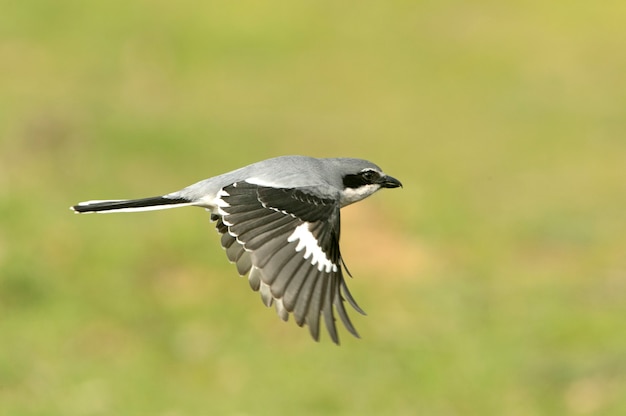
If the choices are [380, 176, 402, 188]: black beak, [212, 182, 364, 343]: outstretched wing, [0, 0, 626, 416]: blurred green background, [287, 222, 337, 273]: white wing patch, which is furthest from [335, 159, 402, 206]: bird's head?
[0, 0, 626, 416]: blurred green background

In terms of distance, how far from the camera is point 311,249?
5.22 metres

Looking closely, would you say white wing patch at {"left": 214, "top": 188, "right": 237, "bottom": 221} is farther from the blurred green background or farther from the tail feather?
the blurred green background

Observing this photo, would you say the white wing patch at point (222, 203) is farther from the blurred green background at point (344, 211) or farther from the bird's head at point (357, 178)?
the blurred green background at point (344, 211)

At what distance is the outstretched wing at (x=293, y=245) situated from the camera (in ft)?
16.3

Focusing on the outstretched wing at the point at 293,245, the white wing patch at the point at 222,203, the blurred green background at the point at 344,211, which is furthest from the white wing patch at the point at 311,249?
the blurred green background at the point at 344,211

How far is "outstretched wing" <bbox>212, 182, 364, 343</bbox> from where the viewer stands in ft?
16.3

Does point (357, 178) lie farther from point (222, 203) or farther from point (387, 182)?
point (222, 203)

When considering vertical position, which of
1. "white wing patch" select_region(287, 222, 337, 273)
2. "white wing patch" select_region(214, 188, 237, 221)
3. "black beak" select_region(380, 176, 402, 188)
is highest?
"black beak" select_region(380, 176, 402, 188)

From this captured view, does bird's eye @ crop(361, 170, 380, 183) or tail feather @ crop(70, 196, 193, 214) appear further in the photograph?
bird's eye @ crop(361, 170, 380, 183)

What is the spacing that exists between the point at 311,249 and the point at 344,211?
5842 mm

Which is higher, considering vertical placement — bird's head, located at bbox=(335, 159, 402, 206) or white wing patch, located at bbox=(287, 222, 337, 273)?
bird's head, located at bbox=(335, 159, 402, 206)

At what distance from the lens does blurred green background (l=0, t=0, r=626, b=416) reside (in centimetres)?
842

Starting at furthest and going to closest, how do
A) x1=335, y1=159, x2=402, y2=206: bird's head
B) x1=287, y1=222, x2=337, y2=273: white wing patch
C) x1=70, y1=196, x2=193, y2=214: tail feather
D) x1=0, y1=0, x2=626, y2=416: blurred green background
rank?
x1=0, y1=0, x2=626, y2=416: blurred green background → x1=335, y1=159, x2=402, y2=206: bird's head → x1=70, y1=196, x2=193, y2=214: tail feather → x1=287, y1=222, x2=337, y2=273: white wing patch

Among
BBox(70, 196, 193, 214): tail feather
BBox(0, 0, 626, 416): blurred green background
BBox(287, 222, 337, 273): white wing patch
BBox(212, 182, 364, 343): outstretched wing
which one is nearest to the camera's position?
BBox(212, 182, 364, 343): outstretched wing
